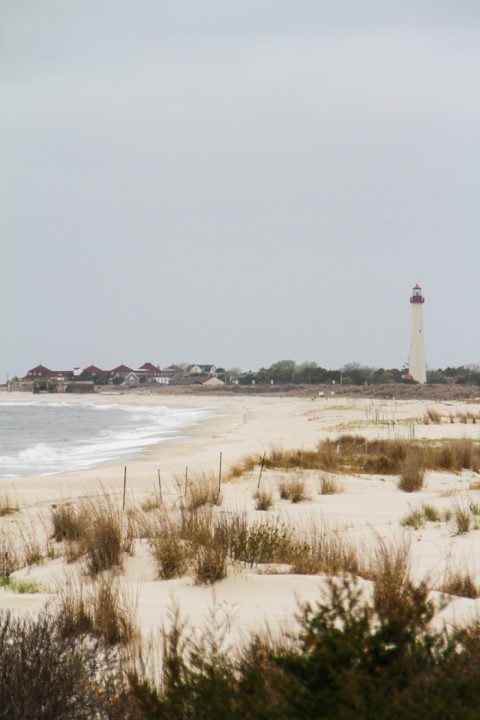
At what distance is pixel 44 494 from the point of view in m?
15.8

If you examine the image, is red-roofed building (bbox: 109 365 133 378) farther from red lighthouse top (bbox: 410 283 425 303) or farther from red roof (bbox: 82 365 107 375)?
red lighthouse top (bbox: 410 283 425 303)

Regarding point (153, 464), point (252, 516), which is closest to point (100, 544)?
point (252, 516)

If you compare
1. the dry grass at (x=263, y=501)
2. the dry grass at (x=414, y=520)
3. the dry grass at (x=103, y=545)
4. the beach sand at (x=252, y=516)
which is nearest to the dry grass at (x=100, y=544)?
the dry grass at (x=103, y=545)

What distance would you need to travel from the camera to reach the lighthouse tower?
8731 cm

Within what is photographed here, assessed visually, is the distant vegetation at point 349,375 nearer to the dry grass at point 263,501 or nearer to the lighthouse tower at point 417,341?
the lighthouse tower at point 417,341

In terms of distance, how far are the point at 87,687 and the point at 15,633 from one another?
2.11 feet

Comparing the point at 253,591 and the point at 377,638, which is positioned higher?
the point at 377,638

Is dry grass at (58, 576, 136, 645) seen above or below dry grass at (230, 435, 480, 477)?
above

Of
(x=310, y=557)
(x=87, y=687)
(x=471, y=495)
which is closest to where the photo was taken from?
(x=87, y=687)

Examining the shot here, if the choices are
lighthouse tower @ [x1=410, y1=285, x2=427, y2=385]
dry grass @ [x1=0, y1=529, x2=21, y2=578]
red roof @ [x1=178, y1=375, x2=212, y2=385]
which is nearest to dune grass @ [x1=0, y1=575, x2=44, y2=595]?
dry grass @ [x1=0, y1=529, x2=21, y2=578]

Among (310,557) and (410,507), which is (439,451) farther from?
(310,557)

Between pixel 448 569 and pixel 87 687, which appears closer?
pixel 87 687

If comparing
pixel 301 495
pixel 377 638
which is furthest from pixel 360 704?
pixel 301 495

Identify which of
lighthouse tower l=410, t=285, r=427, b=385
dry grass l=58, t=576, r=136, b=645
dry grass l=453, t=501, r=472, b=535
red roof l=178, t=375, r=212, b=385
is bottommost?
dry grass l=453, t=501, r=472, b=535
